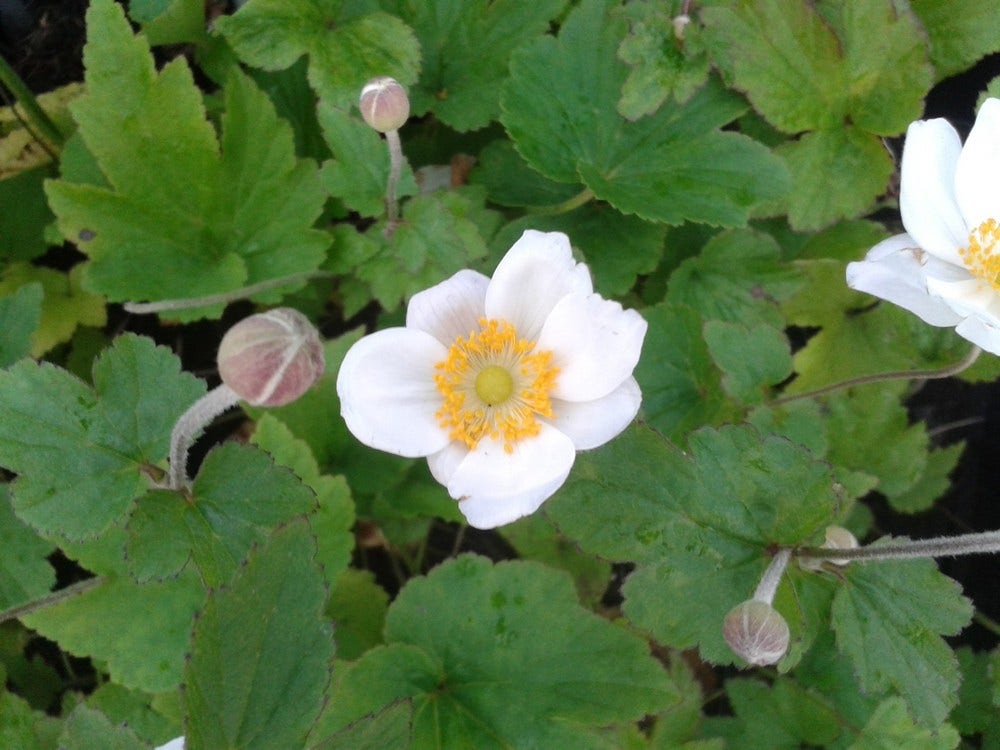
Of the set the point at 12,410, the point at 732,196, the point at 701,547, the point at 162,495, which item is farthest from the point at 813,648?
the point at 12,410

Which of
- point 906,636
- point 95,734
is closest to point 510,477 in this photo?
point 95,734

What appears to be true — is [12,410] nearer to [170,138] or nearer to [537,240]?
[170,138]

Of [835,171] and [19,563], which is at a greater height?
[835,171]

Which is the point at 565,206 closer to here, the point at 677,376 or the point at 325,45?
the point at 677,376

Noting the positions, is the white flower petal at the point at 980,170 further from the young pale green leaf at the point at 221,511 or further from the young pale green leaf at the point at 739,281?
the young pale green leaf at the point at 221,511

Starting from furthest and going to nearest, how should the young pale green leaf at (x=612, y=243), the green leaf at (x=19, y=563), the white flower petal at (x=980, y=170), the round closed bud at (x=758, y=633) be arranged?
1. the young pale green leaf at (x=612, y=243)
2. the green leaf at (x=19, y=563)
3. the white flower petal at (x=980, y=170)
4. the round closed bud at (x=758, y=633)

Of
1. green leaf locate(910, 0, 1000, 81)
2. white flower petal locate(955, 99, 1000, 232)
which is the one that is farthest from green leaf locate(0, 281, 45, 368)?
green leaf locate(910, 0, 1000, 81)

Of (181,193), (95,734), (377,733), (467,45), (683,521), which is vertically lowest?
(683,521)

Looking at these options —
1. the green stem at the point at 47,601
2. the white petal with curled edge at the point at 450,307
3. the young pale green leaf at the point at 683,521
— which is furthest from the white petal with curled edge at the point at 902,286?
the green stem at the point at 47,601
